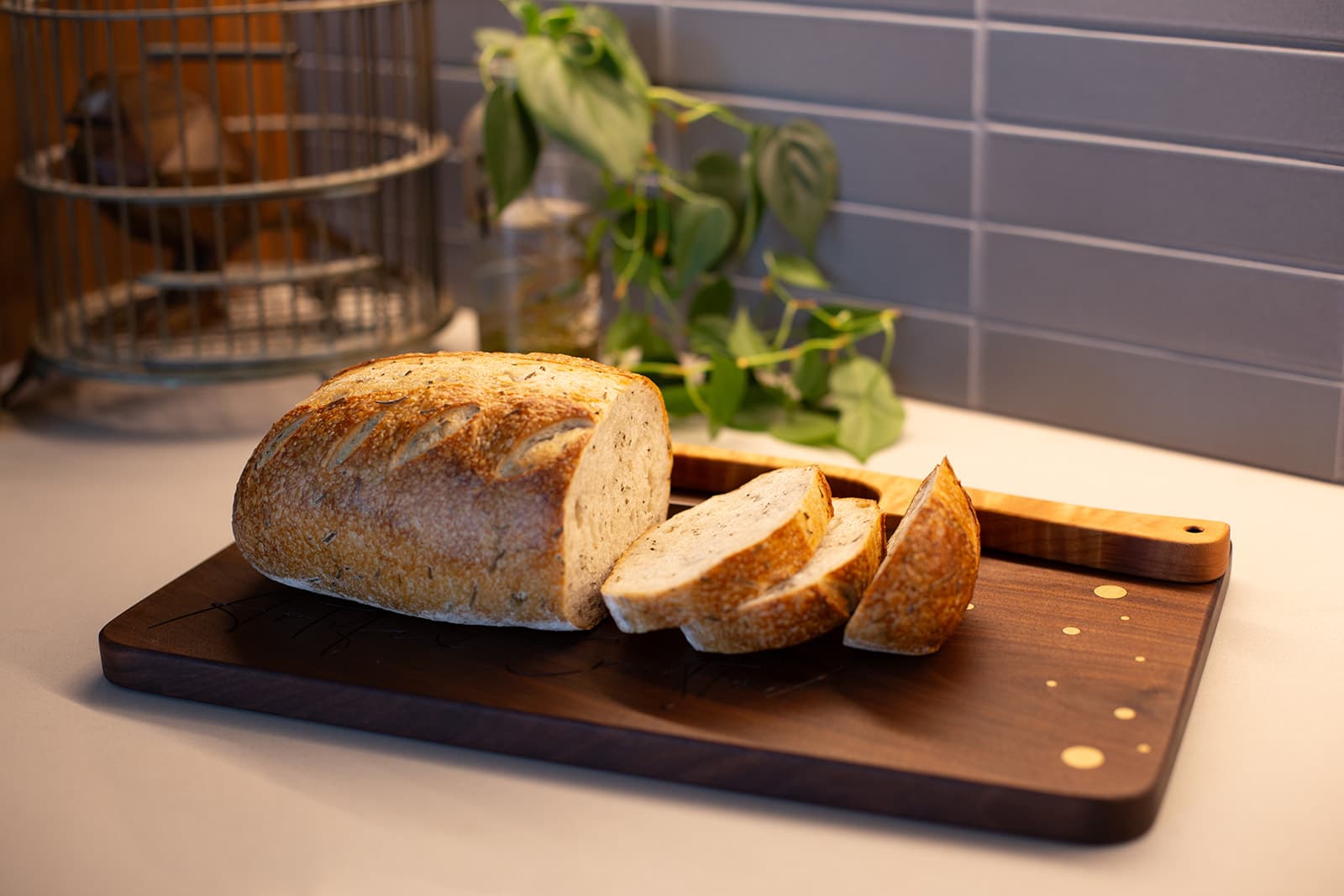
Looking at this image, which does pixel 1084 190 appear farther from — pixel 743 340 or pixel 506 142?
pixel 506 142

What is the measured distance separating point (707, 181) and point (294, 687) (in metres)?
0.71

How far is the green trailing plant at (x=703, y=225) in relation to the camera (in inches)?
47.1

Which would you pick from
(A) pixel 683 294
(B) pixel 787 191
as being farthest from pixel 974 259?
(A) pixel 683 294

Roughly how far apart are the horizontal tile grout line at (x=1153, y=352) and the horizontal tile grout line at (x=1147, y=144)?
0.52 feet

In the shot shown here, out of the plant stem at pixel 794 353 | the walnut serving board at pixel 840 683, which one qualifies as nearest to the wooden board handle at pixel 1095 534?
the walnut serving board at pixel 840 683

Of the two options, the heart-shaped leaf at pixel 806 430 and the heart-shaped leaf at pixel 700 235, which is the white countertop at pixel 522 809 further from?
the heart-shaped leaf at pixel 700 235

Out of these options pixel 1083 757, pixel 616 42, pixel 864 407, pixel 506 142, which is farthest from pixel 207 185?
pixel 1083 757

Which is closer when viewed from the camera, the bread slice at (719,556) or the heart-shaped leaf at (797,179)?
the bread slice at (719,556)

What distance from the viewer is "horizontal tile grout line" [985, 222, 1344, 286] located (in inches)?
41.3

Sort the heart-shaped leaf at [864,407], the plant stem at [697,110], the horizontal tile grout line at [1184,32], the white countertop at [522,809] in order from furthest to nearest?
the plant stem at [697,110] < the heart-shaped leaf at [864,407] < the horizontal tile grout line at [1184,32] < the white countertop at [522,809]

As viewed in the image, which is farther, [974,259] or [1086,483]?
[974,259]

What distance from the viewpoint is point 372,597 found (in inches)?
33.6

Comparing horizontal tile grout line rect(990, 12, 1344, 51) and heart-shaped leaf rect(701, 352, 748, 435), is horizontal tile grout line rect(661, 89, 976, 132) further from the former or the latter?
heart-shaped leaf rect(701, 352, 748, 435)

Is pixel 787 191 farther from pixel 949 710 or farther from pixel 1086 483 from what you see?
pixel 949 710
